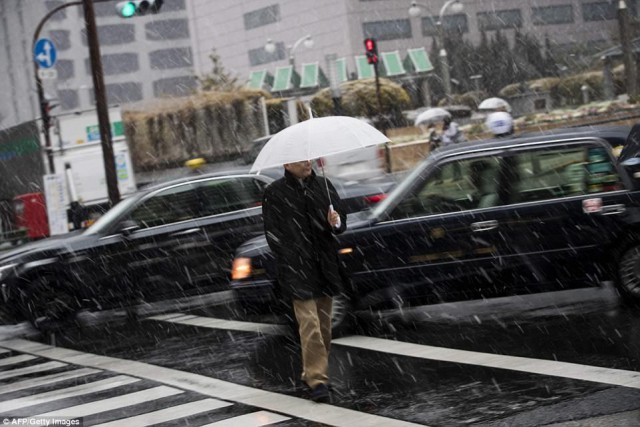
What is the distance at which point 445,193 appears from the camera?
9094mm

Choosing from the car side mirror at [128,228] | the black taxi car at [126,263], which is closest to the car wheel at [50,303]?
the black taxi car at [126,263]

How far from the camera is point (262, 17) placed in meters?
83.5

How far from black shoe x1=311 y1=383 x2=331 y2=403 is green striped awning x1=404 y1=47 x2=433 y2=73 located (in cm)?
5916

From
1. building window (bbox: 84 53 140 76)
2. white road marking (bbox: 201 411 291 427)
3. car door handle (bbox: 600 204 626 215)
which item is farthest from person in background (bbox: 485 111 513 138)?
building window (bbox: 84 53 140 76)

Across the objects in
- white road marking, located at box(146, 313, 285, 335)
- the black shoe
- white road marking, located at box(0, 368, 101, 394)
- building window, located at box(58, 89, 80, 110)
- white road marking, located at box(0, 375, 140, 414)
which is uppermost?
building window, located at box(58, 89, 80, 110)

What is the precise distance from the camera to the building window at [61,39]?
9475 cm

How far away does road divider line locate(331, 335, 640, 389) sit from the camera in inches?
265

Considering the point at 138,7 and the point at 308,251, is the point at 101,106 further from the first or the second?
the point at 308,251

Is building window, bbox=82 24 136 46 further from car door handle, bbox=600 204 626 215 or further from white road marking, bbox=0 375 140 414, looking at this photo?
car door handle, bbox=600 204 626 215

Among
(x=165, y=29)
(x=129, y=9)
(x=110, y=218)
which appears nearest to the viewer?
(x=110, y=218)

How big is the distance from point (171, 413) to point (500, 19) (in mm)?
75061

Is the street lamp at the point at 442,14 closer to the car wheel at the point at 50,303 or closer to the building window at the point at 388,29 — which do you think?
the building window at the point at 388,29

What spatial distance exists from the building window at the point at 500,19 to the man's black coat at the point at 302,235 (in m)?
72.1

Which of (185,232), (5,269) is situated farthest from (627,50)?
(5,269)
